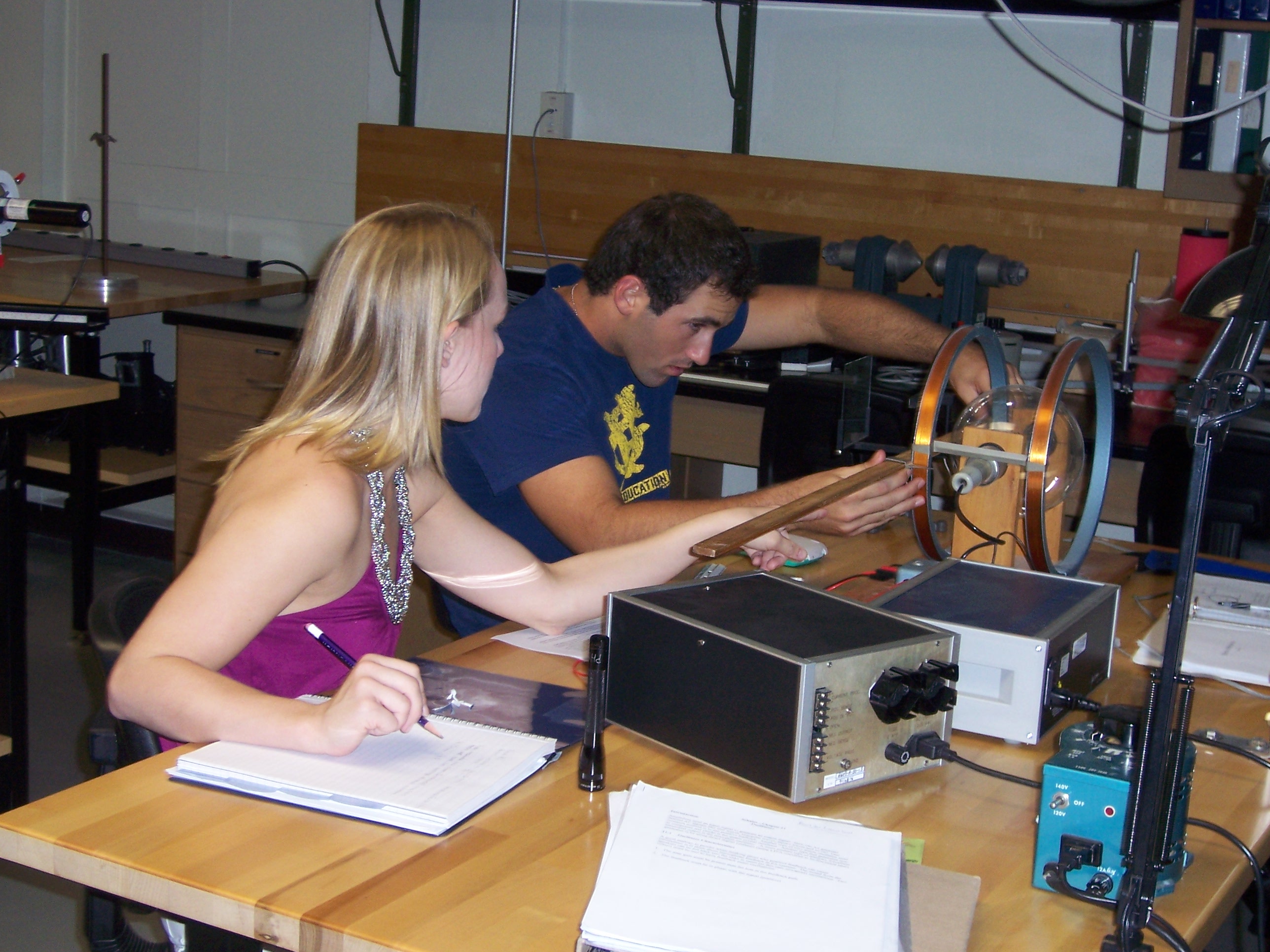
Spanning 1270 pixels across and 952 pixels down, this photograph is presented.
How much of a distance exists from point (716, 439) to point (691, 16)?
47.7 inches

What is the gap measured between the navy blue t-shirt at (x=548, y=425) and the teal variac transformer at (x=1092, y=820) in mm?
943

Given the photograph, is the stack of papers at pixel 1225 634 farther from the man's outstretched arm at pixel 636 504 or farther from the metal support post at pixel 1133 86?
the metal support post at pixel 1133 86

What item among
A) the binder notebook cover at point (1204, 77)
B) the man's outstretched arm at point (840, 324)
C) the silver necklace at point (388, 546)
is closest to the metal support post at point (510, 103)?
the man's outstretched arm at point (840, 324)

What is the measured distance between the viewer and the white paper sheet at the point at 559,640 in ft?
4.83

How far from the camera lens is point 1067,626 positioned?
128 centimetres

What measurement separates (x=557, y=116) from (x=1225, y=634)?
2447 millimetres

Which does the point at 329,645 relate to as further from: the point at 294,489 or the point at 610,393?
the point at 610,393

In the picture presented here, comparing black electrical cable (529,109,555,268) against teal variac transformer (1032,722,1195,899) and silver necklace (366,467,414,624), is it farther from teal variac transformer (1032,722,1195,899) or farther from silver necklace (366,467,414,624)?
teal variac transformer (1032,722,1195,899)

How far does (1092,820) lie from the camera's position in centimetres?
98

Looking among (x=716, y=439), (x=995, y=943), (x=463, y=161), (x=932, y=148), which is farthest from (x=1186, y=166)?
(x=995, y=943)

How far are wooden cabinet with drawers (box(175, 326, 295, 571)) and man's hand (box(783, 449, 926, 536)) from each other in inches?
72.1

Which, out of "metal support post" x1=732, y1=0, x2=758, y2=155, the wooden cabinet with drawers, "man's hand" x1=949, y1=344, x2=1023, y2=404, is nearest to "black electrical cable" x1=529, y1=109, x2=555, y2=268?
"metal support post" x1=732, y1=0, x2=758, y2=155

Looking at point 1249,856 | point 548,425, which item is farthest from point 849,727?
point 548,425

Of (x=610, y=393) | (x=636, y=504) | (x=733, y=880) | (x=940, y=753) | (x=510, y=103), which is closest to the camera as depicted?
(x=733, y=880)
